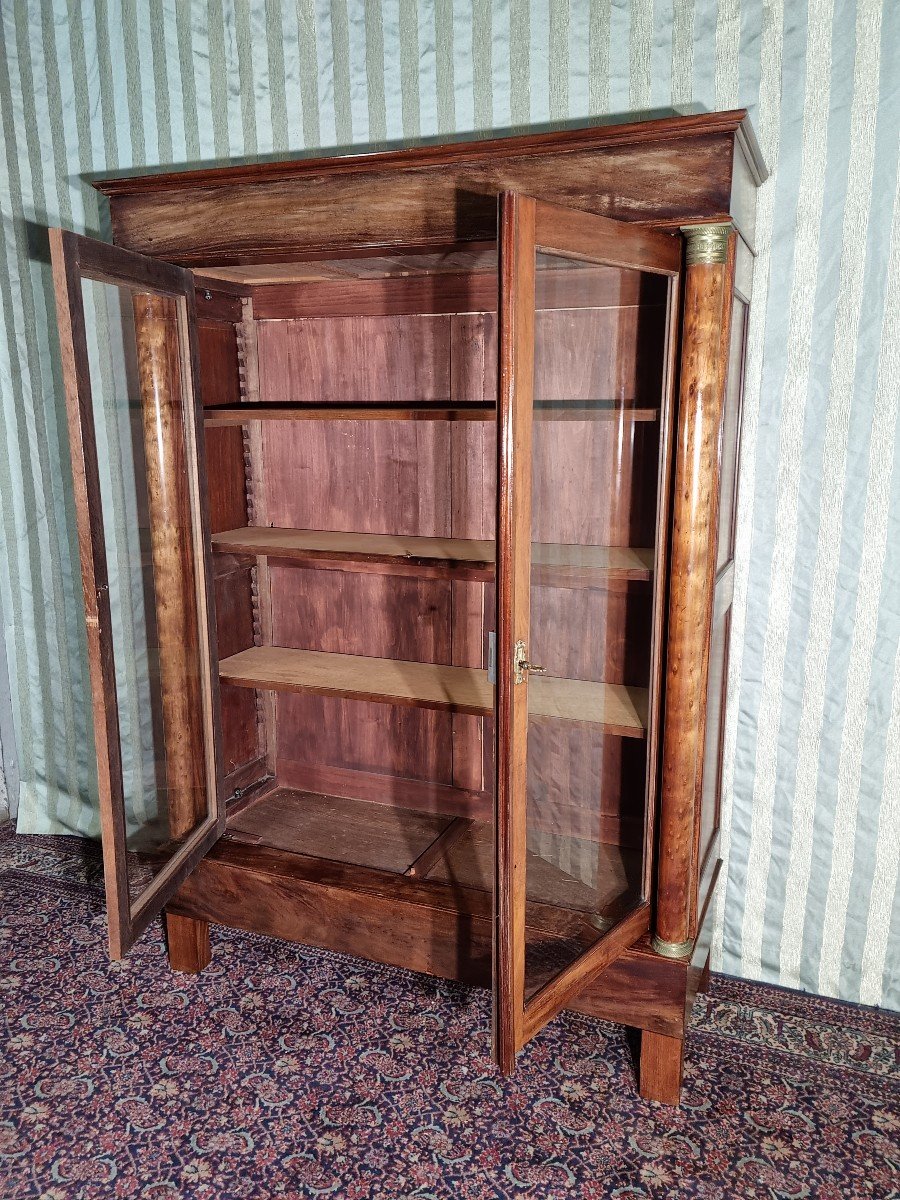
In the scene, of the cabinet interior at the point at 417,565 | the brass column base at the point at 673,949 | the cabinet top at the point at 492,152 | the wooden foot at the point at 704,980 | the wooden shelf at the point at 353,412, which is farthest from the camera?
the wooden foot at the point at 704,980

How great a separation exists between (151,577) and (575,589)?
0.85m

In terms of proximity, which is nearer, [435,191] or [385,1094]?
[435,191]

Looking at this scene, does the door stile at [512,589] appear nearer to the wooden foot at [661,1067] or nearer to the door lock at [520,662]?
the door lock at [520,662]

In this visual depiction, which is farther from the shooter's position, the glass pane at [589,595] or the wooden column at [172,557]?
the wooden column at [172,557]

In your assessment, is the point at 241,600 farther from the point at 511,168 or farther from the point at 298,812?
the point at 511,168

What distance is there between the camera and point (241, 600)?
89.1 inches

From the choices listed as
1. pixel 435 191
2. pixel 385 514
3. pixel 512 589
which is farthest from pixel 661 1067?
pixel 435 191

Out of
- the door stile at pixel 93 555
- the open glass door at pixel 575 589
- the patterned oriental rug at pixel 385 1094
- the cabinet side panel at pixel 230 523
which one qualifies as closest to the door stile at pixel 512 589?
the open glass door at pixel 575 589

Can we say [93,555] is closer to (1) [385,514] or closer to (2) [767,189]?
(1) [385,514]

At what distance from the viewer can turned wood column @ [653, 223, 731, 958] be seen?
1404mm

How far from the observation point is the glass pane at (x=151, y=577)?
5.66 ft

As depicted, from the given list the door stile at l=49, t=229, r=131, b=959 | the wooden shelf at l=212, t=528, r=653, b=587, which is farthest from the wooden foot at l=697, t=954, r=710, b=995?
the door stile at l=49, t=229, r=131, b=959

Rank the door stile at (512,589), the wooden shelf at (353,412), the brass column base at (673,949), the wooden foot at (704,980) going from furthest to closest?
the wooden foot at (704,980), the wooden shelf at (353,412), the brass column base at (673,949), the door stile at (512,589)

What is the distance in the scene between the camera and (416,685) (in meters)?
1.96
